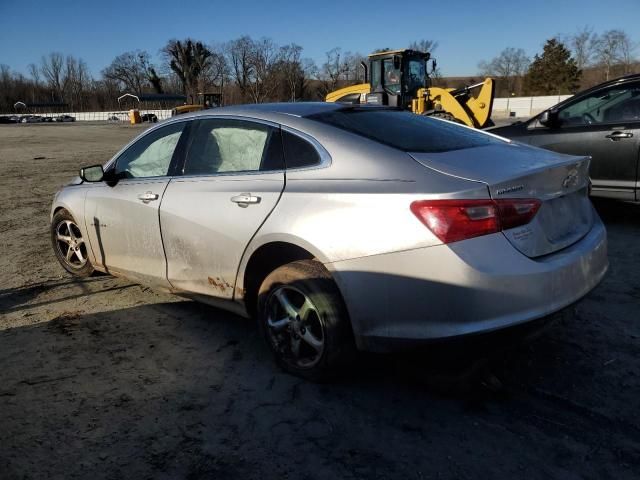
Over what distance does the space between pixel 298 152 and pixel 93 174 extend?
220 cm

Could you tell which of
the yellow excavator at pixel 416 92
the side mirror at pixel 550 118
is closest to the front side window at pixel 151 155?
the side mirror at pixel 550 118

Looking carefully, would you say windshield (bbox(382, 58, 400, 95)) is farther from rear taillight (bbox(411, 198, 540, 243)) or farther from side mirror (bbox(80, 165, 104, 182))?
rear taillight (bbox(411, 198, 540, 243))

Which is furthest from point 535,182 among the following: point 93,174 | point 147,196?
point 93,174

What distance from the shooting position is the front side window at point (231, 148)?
3238mm

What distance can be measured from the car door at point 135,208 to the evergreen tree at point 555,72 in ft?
232

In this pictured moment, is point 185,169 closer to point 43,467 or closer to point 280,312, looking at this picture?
point 280,312

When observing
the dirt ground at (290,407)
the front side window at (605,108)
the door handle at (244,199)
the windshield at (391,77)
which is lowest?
the dirt ground at (290,407)

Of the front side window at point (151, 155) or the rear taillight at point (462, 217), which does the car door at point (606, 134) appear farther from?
the front side window at point (151, 155)

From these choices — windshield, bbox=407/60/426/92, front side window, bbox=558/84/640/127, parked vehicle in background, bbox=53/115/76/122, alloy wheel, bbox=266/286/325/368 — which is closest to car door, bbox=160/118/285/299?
alloy wheel, bbox=266/286/325/368

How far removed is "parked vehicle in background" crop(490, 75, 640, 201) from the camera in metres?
5.87

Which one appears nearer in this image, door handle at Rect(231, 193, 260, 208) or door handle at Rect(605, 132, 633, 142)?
door handle at Rect(231, 193, 260, 208)

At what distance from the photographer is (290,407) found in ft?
9.19

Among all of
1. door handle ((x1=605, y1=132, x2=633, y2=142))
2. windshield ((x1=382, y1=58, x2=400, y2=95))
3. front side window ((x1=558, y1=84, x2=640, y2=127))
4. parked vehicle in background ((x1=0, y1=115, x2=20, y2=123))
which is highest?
windshield ((x1=382, y1=58, x2=400, y2=95))

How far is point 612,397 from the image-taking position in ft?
9.13
